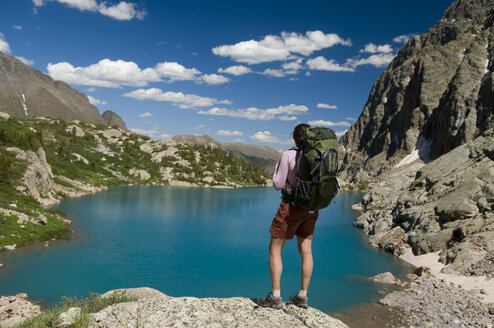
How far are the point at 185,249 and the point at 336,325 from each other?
28.3m

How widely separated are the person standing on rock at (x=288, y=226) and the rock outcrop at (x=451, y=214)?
22157mm

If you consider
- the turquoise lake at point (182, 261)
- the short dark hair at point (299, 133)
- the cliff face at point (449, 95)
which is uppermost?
the cliff face at point (449, 95)

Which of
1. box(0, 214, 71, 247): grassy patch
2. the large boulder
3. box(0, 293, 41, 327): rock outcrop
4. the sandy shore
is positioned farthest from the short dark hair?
box(0, 214, 71, 247): grassy patch

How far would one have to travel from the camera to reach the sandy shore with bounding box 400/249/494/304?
22056 mm

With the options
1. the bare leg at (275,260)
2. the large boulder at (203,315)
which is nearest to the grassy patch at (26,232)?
the large boulder at (203,315)

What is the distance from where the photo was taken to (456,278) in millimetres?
25094

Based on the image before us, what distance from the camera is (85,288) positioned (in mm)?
23188

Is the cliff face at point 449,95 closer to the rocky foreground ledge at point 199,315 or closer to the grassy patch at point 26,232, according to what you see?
the grassy patch at point 26,232

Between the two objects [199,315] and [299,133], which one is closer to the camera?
[199,315]

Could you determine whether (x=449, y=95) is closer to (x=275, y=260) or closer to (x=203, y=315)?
(x=275, y=260)

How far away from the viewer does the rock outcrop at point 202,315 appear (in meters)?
7.84

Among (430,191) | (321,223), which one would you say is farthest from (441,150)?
(430,191)

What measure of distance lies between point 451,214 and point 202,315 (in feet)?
101

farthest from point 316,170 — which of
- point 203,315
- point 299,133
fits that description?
point 203,315
